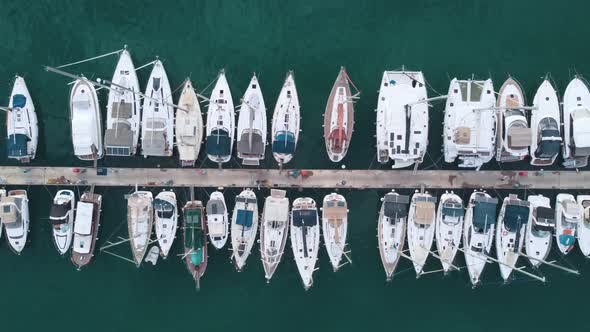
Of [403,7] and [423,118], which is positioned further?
[403,7]

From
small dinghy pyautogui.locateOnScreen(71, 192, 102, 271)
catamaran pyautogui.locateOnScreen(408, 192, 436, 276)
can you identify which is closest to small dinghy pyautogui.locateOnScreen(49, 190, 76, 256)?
small dinghy pyautogui.locateOnScreen(71, 192, 102, 271)

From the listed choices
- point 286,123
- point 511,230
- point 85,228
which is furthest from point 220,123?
point 511,230

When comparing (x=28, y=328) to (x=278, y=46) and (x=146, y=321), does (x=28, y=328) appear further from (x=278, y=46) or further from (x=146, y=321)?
(x=278, y=46)

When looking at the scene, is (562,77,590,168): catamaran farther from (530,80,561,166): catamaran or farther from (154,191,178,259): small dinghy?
(154,191,178,259): small dinghy

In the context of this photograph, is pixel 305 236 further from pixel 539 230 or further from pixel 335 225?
pixel 539 230

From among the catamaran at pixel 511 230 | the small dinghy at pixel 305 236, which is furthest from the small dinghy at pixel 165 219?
the catamaran at pixel 511 230

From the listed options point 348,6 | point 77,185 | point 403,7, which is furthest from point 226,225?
point 403,7
